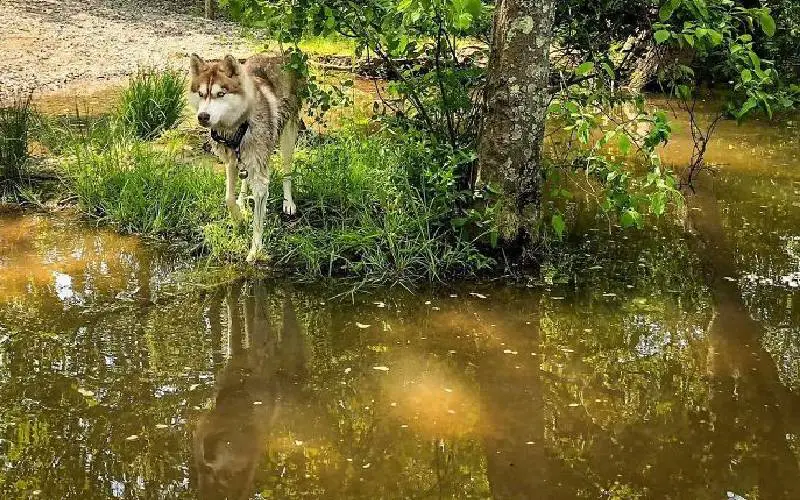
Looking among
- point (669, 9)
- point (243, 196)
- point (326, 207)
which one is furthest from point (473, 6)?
point (243, 196)

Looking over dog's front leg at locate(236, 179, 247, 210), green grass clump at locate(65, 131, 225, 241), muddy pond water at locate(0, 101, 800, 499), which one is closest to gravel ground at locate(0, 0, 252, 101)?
green grass clump at locate(65, 131, 225, 241)

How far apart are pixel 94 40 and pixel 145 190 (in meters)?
9.99

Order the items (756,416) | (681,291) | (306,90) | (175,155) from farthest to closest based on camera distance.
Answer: (175,155) < (306,90) < (681,291) < (756,416)

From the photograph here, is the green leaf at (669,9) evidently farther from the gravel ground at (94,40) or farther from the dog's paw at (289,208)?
the gravel ground at (94,40)

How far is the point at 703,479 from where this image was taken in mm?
3768

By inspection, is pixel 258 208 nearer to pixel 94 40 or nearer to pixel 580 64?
pixel 580 64

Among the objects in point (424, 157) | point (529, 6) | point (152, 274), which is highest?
point (529, 6)

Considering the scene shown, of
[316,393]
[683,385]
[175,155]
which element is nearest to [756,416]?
[683,385]

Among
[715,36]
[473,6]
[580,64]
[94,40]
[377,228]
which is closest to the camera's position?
[473,6]

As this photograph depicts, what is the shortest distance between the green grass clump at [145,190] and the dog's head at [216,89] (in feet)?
3.27

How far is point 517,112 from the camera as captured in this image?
19.5 feet

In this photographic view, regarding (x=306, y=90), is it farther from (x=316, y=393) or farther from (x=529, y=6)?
(x=316, y=393)

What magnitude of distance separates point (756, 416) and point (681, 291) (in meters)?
1.74

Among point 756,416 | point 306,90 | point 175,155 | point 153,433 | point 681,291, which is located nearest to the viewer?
point 153,433
